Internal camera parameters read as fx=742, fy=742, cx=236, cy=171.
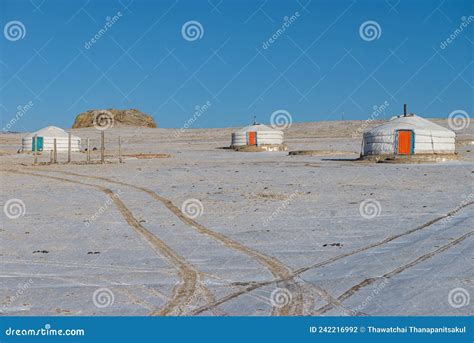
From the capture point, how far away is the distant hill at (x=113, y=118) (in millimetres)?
90875

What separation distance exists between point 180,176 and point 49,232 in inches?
418

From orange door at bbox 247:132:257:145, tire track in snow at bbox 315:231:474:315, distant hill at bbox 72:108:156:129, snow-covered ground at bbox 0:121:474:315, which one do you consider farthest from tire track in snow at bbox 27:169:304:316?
distant hill at bbox 72:108:156:129

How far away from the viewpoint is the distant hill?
90.9 m

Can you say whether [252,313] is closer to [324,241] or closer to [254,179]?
[324,241]

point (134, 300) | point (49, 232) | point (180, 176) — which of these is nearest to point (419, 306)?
point (134, 300)

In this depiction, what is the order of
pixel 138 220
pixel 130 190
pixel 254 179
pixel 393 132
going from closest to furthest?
pixel 138 220, pixel 130 190, pixel 254 179, pixel 393 132

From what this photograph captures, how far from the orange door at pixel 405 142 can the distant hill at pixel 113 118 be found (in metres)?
63.7

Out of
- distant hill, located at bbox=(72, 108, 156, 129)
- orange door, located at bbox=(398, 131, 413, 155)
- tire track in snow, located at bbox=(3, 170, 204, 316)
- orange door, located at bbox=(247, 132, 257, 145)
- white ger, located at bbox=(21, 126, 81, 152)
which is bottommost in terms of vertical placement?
tire track in snow, located at bbox=(3, 170, 204, 316)

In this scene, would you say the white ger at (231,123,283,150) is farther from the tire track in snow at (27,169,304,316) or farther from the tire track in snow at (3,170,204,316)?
the tire track in snow at (3,170,204,316)

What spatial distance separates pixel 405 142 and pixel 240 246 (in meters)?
19.8

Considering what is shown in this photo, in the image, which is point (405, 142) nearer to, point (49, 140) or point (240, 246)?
point (240, 246)

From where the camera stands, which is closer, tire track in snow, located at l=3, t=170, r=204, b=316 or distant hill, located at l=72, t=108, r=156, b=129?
tire track in snow, located at l=3, t=170, r=204, b=316

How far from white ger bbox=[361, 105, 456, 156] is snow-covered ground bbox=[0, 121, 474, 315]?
798 cm

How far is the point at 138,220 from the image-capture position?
43.1 ft
